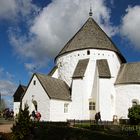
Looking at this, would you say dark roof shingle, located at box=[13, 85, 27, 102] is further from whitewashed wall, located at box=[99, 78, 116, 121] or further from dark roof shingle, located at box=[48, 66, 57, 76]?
whitewashed wall, located at box=[99, 78, 116, 121]

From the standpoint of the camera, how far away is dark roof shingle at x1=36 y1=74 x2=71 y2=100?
127 feet

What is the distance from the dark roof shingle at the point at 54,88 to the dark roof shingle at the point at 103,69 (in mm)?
5577

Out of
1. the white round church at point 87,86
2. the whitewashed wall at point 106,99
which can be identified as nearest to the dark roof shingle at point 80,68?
the white round church at point 87,86

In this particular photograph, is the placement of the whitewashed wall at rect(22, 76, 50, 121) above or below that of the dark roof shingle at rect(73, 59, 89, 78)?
below

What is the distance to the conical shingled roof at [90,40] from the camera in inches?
1705

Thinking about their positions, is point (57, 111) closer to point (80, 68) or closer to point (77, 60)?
point (80, 68)

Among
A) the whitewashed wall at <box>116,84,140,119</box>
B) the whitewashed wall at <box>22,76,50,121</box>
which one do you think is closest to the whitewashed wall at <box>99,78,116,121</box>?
the whitewashed wall at <box>116,84,140,119</box>

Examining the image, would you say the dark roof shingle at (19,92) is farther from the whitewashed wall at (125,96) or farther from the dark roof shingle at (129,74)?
the whitewashed wall at (125,96)

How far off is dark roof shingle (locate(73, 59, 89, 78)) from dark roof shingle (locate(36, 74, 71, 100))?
2.69 metres

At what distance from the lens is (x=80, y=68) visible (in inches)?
1644

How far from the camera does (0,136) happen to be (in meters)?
22.0

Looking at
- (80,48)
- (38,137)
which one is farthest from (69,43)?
(38,137)

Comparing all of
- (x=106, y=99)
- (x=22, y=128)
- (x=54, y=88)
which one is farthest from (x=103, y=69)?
(x=22, y=128)

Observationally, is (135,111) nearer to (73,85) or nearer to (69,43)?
(73,85)
